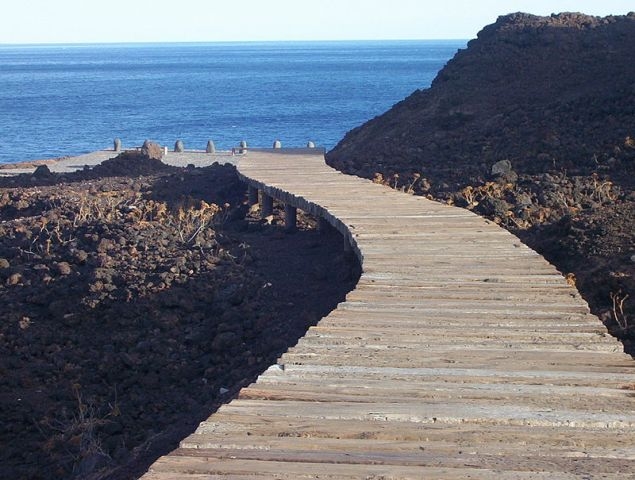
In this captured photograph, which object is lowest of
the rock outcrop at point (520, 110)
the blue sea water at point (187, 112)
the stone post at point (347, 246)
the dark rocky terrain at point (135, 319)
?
the blue sea water at point (187, 112)

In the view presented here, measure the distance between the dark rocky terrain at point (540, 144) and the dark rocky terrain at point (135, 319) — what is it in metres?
2.12

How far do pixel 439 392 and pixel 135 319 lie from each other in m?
5.02

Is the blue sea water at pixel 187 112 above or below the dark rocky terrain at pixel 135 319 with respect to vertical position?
below

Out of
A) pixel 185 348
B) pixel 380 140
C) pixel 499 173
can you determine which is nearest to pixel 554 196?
pixel 499 173

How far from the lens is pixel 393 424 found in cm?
454

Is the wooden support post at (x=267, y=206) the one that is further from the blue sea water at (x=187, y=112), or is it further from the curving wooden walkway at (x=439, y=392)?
the blue sea water at (x=187, y=112)

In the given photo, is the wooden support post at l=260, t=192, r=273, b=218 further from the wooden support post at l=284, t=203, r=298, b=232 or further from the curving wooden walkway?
the curving wooden walkway

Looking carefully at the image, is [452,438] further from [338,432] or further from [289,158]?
[289,158]

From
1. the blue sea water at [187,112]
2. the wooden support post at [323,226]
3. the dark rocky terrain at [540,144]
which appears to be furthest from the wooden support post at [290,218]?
the blue sea water at [187,112]

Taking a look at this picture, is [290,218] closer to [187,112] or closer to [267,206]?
[267,206]

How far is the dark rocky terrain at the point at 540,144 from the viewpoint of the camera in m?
9.68

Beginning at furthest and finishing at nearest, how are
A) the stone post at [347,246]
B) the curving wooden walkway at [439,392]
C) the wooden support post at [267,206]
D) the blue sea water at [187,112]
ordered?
the blue sea water at [187,112], the wooden support post at [267,206], the stone post at [347,246], the curving wooden walkway at [439,392]

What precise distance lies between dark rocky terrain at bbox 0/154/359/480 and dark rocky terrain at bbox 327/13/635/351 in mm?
2116

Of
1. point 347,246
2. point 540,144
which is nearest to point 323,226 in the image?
point 347,246
